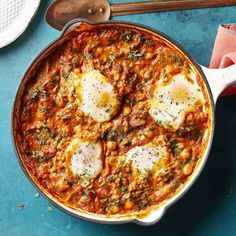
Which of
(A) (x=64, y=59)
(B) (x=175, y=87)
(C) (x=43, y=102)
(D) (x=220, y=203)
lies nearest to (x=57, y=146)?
(C) (x=43, y=102)

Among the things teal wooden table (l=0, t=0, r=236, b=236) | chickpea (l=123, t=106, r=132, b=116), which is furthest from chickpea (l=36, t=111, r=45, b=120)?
chickpea (l=123, t=106, r=132, b=116)

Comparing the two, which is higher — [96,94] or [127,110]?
[96,94]

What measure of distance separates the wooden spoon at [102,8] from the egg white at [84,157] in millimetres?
651

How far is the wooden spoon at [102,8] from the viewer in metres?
3.06

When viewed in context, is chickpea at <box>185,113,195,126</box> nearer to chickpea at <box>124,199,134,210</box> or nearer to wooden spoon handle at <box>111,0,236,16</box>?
chickpea at <box>124,199,134,210</box>

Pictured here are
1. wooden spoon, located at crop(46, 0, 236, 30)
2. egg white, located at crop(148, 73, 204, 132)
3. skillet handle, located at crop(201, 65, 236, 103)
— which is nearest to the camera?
skillet handle, located at crop(201, 65, 236, 103)

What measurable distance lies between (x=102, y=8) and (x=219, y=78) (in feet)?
2.53

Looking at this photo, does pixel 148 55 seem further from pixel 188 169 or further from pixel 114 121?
pixel 188 169

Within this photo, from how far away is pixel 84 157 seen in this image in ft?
9.51

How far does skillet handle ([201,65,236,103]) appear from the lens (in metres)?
2.70

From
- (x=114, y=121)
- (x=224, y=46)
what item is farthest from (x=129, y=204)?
(x=224, y=46)

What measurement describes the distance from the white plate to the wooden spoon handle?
1.46 feet

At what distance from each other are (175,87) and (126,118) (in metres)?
0.29

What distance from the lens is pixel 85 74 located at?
289 centimetres
